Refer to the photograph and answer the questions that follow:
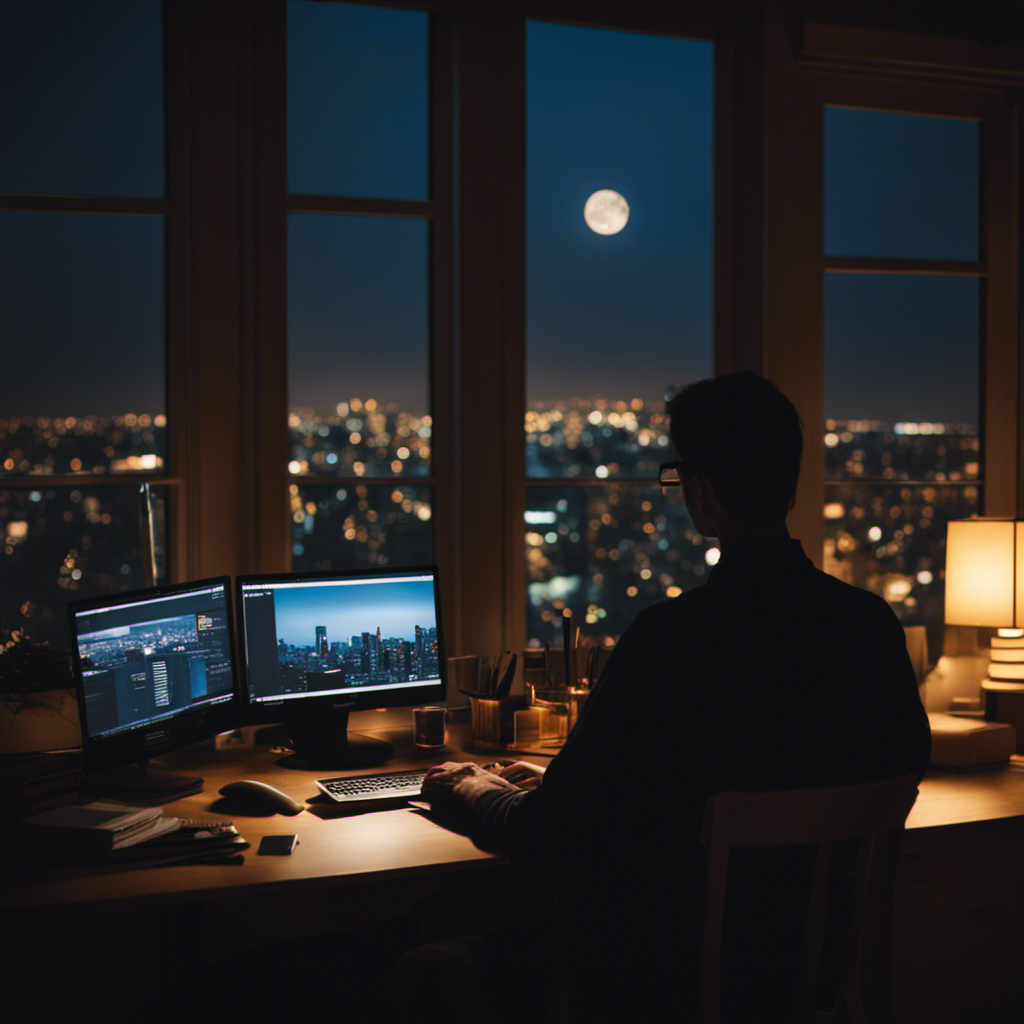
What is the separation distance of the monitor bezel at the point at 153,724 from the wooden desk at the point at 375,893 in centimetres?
13

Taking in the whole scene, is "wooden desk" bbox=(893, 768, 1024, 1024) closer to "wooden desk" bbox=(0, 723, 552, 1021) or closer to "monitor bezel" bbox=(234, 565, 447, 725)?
"wooden desk" bbox=(0, 723, 552, 1021)

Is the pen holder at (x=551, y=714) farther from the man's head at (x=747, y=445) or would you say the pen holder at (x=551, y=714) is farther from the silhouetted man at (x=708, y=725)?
the man's head at (x=747, y=445)

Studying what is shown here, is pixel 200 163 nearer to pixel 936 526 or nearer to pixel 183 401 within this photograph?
pixel 183 401

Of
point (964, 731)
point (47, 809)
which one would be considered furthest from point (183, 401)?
point (964, 731)

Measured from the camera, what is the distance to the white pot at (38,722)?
7.55 ft

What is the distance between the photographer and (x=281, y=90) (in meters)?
2.79

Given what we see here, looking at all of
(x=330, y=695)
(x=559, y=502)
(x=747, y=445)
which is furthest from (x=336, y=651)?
(x=747, y=445)

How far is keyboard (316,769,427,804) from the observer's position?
2131 millimetres

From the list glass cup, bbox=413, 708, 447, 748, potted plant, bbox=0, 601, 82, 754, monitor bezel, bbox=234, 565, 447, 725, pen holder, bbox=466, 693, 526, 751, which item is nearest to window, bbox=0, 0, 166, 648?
potted plant, bbox=0, 601, 82, 754

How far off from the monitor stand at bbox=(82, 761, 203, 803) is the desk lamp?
7.11ft

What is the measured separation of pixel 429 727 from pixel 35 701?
0.94m

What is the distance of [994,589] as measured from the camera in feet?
9.54

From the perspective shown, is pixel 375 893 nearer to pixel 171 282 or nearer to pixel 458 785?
pixel 458 785

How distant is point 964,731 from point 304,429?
197 cm
